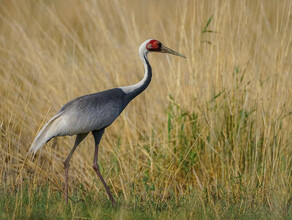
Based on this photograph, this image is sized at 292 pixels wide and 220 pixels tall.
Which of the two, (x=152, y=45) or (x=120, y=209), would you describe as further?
(x=152, y=45)

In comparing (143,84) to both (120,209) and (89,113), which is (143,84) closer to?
(89,113)

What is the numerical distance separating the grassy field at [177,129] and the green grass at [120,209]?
0.04 ft

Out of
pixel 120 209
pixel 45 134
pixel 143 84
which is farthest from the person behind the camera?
pixel 143 84

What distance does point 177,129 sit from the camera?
6.34 meters

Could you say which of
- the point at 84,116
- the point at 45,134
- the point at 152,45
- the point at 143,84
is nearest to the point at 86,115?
the point at 84,116

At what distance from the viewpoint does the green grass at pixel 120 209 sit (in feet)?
14.9

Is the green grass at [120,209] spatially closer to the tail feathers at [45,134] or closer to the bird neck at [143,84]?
the tail feathers at [45,134]

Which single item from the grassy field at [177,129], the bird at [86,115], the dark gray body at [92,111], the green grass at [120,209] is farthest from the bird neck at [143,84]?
the green grass at [120,209]

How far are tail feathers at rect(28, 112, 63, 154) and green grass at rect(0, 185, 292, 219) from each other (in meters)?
0.40

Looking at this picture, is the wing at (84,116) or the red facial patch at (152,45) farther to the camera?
the red facial patch at (152,45)

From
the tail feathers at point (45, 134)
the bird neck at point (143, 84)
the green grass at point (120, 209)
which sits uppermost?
the bird neck at point (143, 84)

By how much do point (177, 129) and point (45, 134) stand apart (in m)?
1.62

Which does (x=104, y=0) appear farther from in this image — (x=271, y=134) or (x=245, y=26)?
(x=271, y=134)

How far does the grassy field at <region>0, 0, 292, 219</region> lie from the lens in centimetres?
509
